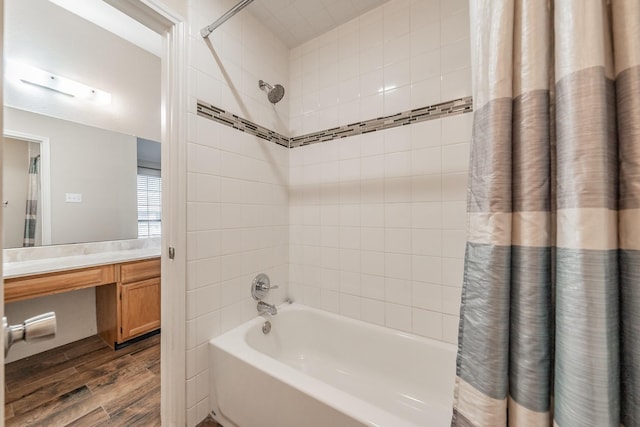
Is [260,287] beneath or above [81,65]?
beneath

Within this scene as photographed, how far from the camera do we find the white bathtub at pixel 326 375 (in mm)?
915

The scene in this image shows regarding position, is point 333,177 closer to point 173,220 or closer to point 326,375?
point 173,220

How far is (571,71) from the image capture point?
17.8 inches

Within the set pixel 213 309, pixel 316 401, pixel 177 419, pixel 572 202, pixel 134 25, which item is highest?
pixel 134 25

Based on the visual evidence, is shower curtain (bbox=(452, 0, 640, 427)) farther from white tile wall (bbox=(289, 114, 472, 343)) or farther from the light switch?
the light switch

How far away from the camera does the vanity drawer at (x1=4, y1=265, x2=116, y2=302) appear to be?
57.8 inches

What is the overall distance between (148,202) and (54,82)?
3.75 ft

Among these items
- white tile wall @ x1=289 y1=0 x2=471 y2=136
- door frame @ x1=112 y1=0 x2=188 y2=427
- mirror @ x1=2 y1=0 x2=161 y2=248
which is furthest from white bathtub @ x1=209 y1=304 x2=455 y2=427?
mirror @ x1=2 y1=0 x2=161 y2=248

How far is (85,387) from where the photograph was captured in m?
1.55

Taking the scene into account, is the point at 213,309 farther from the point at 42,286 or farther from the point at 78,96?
the point at 78,96

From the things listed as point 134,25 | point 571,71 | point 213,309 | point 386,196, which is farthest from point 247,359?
point 134,25

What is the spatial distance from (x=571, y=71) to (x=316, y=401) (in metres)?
1.17

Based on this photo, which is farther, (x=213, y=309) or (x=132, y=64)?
(x=132, y=64)

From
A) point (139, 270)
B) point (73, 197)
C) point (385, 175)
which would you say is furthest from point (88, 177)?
point (385, 175)
